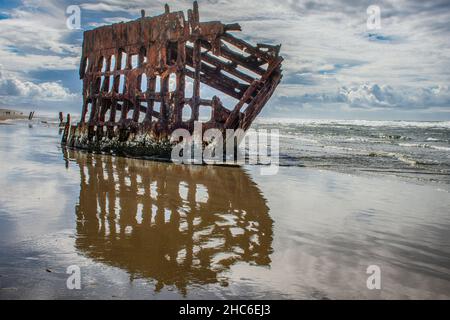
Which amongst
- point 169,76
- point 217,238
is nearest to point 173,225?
point 217,238

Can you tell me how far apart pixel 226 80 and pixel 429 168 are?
6.14 m

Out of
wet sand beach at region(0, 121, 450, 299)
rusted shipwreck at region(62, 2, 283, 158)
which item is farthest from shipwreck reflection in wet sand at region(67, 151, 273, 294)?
rusted shipwreck at region(62, 2, 283, 158)

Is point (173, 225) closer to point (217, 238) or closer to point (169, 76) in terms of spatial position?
point (217, 238)

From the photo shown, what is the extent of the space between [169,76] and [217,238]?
8.01 m

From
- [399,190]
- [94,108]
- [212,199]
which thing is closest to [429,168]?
[399,190]

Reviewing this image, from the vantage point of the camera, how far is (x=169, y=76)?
11.6 meters

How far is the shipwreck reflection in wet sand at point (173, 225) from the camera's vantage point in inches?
137

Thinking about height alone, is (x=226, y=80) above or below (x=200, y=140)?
above

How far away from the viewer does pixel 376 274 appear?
136 inches

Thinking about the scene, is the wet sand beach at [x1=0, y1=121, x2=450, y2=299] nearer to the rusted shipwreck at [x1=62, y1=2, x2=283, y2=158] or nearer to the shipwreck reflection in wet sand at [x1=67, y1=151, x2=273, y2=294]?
the shipwreck reflection in wet sand at [x1=67, y1=151, x2=273, y2=294]

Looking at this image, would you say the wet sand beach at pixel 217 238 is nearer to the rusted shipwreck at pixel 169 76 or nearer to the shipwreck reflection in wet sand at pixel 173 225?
the shipwreck reflection in wet sand at pixel 173 225

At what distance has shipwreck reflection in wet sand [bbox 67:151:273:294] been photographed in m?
3.48
